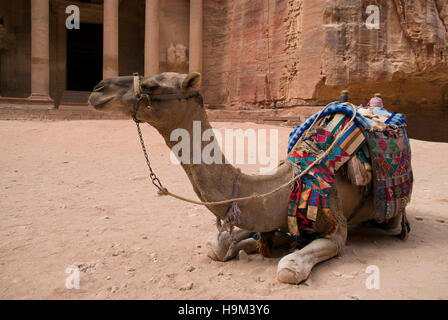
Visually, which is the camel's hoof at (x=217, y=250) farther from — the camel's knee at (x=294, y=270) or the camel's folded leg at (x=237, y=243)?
the camel's knee at (x=294, y=270)

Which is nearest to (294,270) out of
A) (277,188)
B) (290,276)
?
(290,276)

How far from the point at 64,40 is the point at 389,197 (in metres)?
22.7

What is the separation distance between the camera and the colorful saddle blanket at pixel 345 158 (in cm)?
304

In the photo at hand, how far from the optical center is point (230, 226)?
2.86 metres

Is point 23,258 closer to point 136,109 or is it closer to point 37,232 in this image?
point 37,232

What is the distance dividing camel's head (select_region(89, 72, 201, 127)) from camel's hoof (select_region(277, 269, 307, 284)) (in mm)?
1412

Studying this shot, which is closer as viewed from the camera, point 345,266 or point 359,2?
point 345,266

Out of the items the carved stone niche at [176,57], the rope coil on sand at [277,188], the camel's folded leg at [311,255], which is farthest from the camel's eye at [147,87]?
the carved stone niche at [176,57]

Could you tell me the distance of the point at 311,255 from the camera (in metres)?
2.88

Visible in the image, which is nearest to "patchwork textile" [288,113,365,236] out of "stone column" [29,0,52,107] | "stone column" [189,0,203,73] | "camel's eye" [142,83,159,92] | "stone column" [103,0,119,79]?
"camel's eye" [142,83,159,92]

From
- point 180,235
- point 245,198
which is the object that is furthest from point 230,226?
point 180,235

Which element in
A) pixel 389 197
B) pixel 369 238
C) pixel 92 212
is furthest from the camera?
pixel 92 212

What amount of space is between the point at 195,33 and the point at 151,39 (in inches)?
100

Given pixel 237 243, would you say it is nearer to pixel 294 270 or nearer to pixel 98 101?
pixel 294 270
